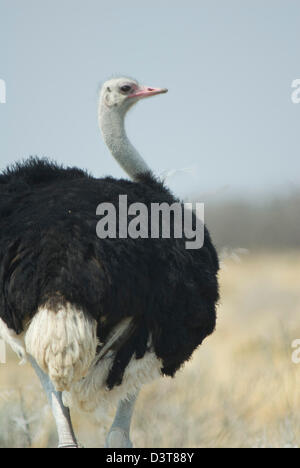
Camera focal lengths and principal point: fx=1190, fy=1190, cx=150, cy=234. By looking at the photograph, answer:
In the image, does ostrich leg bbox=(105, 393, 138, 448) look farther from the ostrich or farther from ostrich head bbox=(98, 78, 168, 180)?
ostrich head bbox=(98, 78, 168, 180)

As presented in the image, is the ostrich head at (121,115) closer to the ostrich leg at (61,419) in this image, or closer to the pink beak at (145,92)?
the pink beak at (145,92)

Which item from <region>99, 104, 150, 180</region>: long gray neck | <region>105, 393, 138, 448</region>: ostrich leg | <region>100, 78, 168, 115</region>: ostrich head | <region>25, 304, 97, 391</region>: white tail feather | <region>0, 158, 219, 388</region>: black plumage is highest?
<region>100, 78, 168, 115</region>: ostrich head

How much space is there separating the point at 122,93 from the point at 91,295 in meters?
2.38

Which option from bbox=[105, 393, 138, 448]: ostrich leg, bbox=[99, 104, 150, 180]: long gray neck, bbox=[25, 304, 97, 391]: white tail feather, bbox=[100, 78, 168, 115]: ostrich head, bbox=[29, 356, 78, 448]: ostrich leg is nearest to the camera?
bbox=[25, 304, 97, 391]: white tail feather

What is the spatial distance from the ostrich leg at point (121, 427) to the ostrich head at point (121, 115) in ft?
4.43

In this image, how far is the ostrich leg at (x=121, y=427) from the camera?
6.16 meters

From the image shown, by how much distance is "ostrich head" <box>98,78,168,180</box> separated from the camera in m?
7.01

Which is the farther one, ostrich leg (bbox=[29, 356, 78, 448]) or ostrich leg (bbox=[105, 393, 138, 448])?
ostrich leg (bbox=[105, 393, 138, 448])

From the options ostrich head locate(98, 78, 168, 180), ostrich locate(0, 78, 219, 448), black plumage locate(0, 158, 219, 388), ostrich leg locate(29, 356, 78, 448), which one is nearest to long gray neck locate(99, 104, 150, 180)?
ostrich head locate(98, 78, 168, 180)

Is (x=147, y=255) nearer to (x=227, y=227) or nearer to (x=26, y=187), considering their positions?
(x=26, y=187)

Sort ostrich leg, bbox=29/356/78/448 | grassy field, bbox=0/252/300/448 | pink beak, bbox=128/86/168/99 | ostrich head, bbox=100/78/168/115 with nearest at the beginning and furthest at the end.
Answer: ostrich leg, bbox=29/356/78/448
ostrich head, bbox=100/78/168/115
pink beak, bbox=128/86/168/99
grassy field, bbox=0/252/300/448

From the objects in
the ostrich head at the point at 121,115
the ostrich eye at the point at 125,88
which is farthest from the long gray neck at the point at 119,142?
the ostrich eye at the point at 125,88

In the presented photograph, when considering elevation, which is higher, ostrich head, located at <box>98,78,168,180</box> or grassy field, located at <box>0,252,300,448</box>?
ostrich head, located at <box>98,78,168,180</box>

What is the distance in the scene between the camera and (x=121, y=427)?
20.5ft
